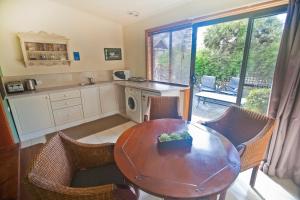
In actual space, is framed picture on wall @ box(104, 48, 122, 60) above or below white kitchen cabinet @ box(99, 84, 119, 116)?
above

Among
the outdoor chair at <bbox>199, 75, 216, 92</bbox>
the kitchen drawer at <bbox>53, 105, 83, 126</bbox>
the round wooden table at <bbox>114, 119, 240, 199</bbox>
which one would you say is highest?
the outdoor chair at <bbox>199, 75, 216, 92</bbox>

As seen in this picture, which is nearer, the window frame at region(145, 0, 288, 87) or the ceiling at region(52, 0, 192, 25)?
the window frame at region(145, 0, 288, 87)

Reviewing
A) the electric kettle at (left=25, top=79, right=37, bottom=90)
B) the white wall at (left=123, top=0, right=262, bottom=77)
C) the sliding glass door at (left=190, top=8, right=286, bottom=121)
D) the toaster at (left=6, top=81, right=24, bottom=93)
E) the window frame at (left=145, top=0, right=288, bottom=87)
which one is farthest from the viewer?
the electric kettle at (left=25, top=79, right=37, bottom=90)

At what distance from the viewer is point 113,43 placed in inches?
160

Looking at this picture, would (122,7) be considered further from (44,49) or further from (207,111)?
(207,111)

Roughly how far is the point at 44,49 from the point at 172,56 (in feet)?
8.85

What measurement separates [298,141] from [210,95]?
1821 mm

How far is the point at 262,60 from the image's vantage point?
2.01 metres

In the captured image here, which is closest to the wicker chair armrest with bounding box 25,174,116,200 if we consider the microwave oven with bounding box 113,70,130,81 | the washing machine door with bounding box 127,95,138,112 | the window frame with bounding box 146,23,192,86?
the washing machine door with bounding box 127,95,138,112

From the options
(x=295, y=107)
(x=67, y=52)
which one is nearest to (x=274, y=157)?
(x=295, y=107)

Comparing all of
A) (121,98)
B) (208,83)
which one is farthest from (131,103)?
(208,83)

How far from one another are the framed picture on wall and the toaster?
1.94 m

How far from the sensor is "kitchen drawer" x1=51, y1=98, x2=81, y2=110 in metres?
3.03

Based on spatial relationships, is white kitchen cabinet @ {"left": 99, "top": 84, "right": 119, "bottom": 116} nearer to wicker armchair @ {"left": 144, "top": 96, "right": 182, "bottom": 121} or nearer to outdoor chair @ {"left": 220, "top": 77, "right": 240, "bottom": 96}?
wicker armchair @ {"left": 144, "top": 96, "right": 182, "bottom": 121}
